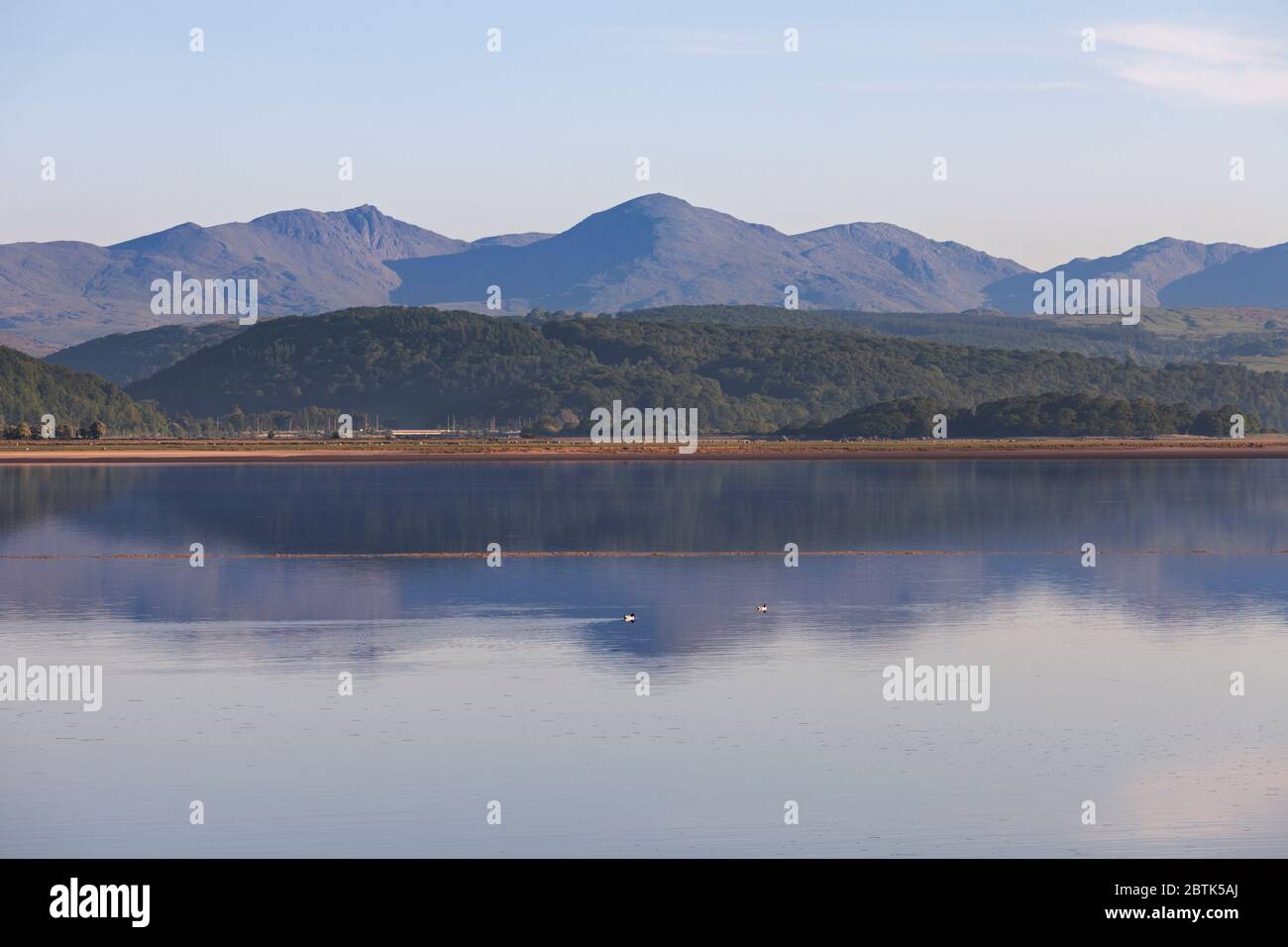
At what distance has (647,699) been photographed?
36156 millimetres

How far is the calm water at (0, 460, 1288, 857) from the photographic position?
2633cm

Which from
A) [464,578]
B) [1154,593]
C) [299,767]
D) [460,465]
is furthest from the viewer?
[460,465]

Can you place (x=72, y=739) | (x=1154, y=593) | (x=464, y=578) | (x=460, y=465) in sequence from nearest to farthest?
(x=72, y=739) → (x=1154, y=593) → (x=464, y=578) → (x=460, y=465)

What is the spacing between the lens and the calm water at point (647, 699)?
86.4 ft

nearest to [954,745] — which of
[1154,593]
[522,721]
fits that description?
[522,721]

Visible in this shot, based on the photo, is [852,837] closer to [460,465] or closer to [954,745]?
[954,745]

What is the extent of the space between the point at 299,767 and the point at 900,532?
182 ft

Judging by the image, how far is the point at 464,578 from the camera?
61656mm

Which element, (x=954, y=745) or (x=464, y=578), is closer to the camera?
(x=954, y=745)

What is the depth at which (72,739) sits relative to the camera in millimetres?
32312
